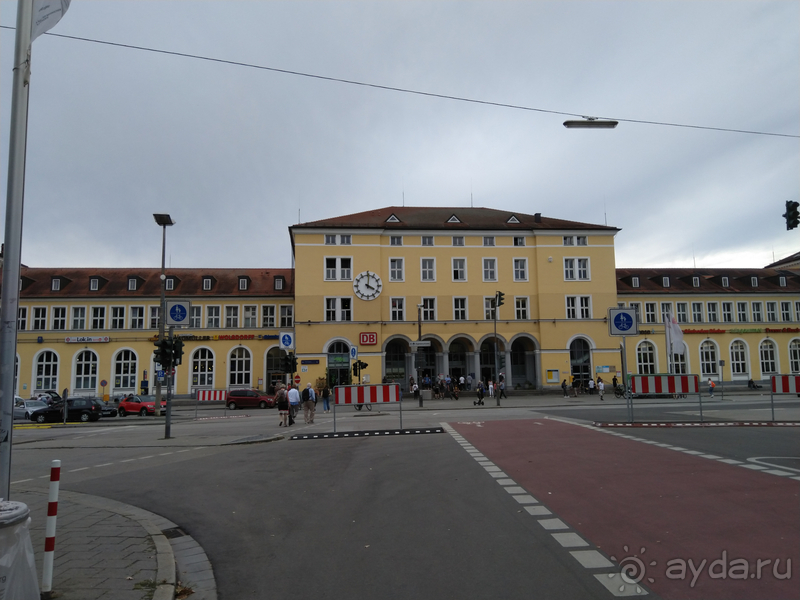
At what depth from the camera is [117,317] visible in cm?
5344

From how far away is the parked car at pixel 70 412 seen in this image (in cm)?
3189

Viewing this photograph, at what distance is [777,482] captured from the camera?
28.0 ft

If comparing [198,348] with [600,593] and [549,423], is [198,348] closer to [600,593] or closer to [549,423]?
[549,423]

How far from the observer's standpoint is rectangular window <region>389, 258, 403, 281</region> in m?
49.9

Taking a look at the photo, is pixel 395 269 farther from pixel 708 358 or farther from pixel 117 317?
pixel 708 358

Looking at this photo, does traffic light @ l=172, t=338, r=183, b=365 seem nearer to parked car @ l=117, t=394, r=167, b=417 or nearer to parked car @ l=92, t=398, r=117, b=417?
parked car @ l=92, t=398, r=117, b=417

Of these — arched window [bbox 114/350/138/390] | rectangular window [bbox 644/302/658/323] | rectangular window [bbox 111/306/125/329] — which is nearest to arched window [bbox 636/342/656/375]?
rectangular window [bbox 644/302/658/323]

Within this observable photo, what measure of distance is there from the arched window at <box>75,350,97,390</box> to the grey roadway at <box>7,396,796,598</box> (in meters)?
42.0

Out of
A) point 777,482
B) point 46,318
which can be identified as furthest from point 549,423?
point 46,318

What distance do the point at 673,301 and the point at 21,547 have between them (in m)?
64.0

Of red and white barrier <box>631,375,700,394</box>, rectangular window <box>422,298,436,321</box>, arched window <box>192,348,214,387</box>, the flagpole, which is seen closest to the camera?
the flagpole

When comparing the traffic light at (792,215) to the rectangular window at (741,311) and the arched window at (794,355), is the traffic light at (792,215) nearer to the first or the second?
the rectangular window at (741,311)

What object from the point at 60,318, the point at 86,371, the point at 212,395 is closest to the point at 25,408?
the point at 212,395

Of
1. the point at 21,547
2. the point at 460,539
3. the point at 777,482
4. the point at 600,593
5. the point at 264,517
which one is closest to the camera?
the point at 21,547
